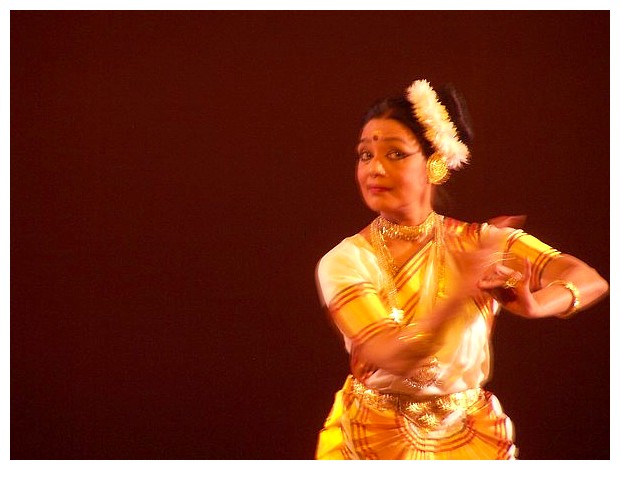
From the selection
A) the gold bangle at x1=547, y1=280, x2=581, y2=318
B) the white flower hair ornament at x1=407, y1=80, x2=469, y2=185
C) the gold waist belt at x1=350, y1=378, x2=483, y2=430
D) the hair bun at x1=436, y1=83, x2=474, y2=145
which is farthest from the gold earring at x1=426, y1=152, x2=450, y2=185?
the gold waist belt at x1=350, y1=378, x2=483, y2=430

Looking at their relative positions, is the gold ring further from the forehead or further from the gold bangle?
the forehead

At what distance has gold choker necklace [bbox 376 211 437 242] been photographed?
2018 millimetres

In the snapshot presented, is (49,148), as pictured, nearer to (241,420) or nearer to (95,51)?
(95,51)

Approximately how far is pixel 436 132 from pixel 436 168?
108 mm

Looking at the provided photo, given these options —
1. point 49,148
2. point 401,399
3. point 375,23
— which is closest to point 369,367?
point 401,399

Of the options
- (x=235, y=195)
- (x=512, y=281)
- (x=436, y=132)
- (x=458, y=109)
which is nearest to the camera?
(x=512, y=281)

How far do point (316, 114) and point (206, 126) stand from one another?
0.33 meters

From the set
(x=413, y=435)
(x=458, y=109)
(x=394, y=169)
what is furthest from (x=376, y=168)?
(x=413, y=435)

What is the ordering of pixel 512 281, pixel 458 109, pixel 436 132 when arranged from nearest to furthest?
pixel 512 281, pixel 436 132, pixel 458 109

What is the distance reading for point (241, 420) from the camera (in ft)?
7.48

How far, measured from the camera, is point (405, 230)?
2.02 meters

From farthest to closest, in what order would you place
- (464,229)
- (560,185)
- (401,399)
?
(560,185), (464,229), (401,399)

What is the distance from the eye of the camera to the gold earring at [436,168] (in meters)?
2.04

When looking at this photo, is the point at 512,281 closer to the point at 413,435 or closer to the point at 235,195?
the point at 413,435
